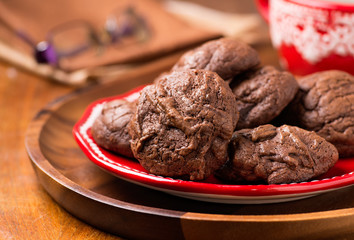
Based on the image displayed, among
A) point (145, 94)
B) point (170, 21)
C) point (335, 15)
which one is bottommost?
point (170, 21)

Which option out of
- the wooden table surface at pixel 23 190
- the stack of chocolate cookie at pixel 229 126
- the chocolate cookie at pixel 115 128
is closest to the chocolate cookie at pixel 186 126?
the stack of chocolate cookie at pixel 229 126

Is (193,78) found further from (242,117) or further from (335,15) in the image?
(335,15)

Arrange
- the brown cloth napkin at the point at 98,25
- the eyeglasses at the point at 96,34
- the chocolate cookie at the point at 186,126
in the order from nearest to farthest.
→ the chocolate cookie at the point at 186,126
the brown cloth napkin at the point at 98,25
the eyeglasses at the point at 96,34

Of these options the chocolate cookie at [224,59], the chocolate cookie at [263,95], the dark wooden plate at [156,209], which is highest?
the chocolate cookie at [224,59]

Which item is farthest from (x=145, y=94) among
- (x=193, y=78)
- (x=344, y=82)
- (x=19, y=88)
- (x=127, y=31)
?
(x=127, y=31)

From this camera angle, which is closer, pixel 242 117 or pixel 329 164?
pixel 329 164

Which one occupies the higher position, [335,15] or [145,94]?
[145,94]

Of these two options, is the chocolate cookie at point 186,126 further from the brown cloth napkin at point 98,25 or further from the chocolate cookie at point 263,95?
the brown cloth napkin at point 98,25

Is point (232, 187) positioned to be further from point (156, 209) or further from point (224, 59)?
point (224, 59)

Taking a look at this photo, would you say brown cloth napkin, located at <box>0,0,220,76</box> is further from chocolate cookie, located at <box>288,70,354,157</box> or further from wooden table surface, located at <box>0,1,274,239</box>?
chocolate cookie, located at <box>288,70,354,157</box>
